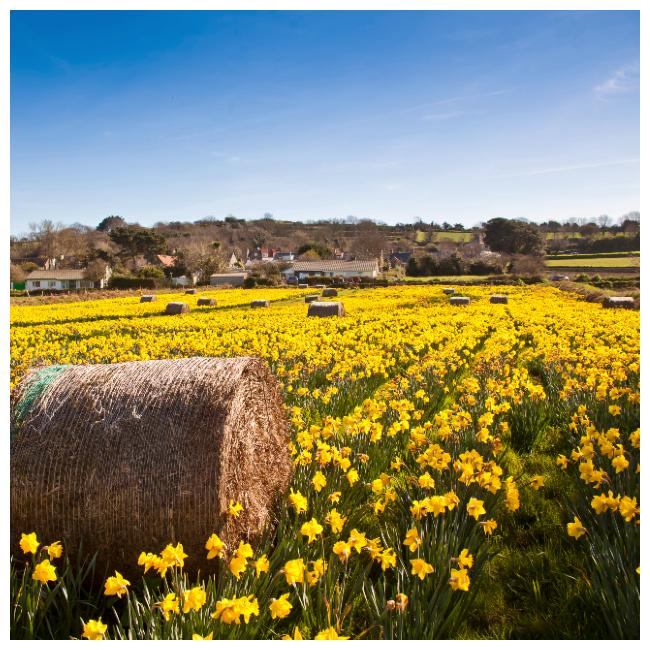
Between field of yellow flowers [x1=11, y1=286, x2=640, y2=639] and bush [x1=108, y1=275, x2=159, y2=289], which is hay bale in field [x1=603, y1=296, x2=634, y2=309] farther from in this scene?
bush [x1=108, y1=275, x2=159, y2=289]

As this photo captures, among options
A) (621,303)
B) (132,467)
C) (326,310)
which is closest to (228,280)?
(326,310)

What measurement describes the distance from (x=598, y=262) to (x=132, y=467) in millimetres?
59255

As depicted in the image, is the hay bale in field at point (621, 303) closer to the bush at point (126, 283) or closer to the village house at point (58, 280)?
the bush at point (126, 283)

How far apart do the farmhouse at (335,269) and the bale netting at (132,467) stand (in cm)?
6682

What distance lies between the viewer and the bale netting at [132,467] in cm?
346

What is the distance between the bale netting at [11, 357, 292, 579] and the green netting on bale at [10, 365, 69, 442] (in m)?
0.01

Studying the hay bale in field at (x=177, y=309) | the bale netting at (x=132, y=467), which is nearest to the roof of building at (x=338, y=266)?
the hay bale in field at (x=177, y=309)

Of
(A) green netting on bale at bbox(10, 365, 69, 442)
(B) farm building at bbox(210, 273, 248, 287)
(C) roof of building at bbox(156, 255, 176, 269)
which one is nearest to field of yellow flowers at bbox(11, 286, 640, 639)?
(A) green netting on bale at bbox(10, 365, 69, 442)

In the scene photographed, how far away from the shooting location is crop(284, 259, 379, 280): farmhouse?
71.6m

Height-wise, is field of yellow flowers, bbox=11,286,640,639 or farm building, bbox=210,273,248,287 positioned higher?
farm building, bbox=210,273,248,287

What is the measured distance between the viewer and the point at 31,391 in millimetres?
3916
